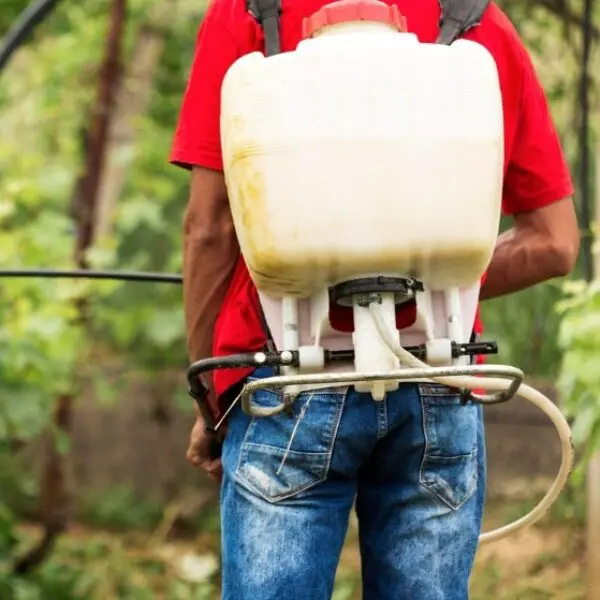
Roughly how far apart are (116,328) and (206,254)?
139 inches

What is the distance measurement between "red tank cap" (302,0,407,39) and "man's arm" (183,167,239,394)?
0.92 ft

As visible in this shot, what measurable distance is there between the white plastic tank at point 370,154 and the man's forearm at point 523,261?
0.39m

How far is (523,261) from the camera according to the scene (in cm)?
193

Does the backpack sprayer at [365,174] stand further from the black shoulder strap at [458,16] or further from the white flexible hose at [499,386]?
the black shoulder strap at [458,16]

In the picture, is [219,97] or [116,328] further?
[116,328]

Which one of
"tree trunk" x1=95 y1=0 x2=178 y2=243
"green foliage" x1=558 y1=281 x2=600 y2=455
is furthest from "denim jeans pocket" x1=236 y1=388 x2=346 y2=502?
"tree trunk" x1=95 y1=0 x2=178 y2=243

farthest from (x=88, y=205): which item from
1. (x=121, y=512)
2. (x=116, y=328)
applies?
(x=121, y=512)

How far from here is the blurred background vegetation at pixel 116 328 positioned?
413 cm

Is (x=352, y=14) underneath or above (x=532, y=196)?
above

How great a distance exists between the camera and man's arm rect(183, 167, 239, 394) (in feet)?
5.80

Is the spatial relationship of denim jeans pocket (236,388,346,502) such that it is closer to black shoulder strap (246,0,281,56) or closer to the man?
the man

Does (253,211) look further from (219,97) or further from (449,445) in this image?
(449,445)

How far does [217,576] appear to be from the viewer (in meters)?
4.68

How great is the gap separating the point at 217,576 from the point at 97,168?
1587 millimetres
